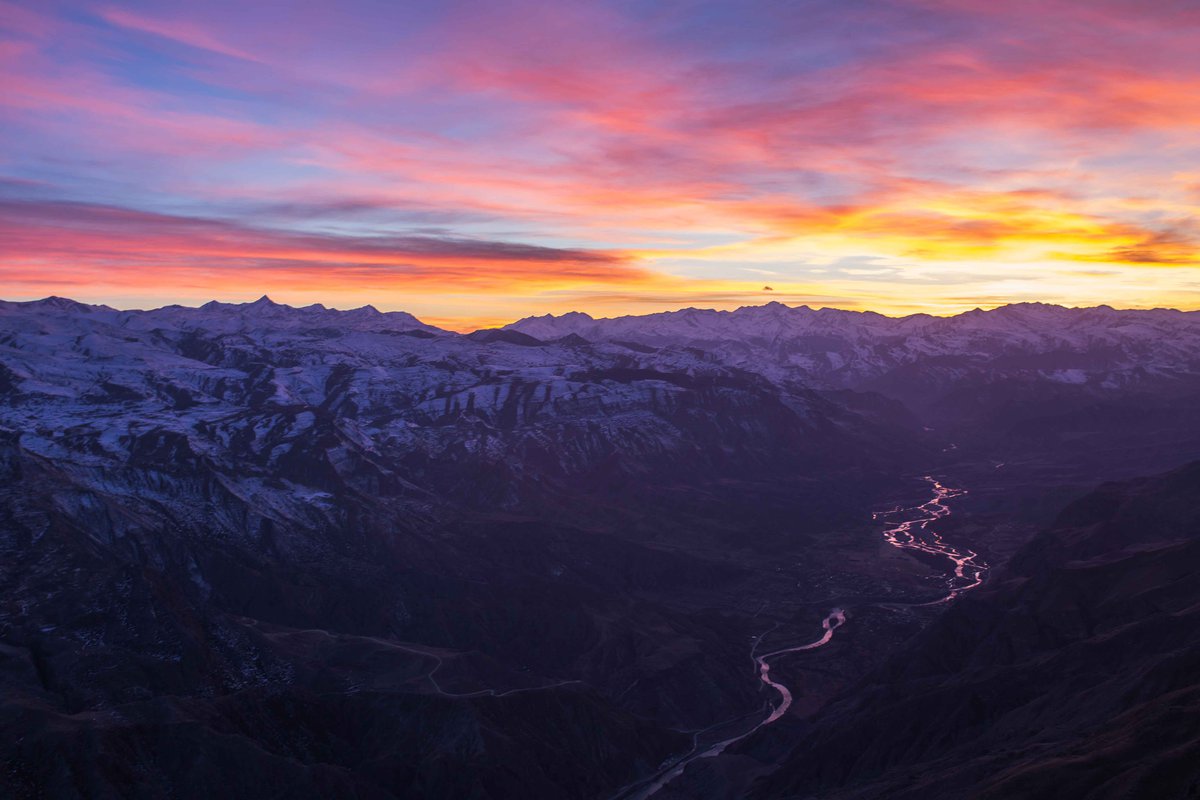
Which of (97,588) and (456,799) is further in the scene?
(97,588)

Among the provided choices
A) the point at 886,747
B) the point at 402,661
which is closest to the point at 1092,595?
the point at 886,747

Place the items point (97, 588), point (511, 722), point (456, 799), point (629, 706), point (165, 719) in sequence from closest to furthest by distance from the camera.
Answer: point (165, 719)
point (456, 799)
point (511, 722)
point (97, 588)
point (629, 706)

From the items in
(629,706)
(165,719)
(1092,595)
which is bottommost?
(629,706)

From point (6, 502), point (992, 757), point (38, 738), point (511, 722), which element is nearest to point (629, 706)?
point (511, 722)

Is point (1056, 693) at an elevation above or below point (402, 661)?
above

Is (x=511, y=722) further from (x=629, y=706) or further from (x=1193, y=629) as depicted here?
(x=1193, y=629)

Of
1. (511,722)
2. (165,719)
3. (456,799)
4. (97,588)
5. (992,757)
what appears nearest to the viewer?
(992,757)

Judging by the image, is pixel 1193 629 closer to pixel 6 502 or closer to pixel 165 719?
pixel 165 719
